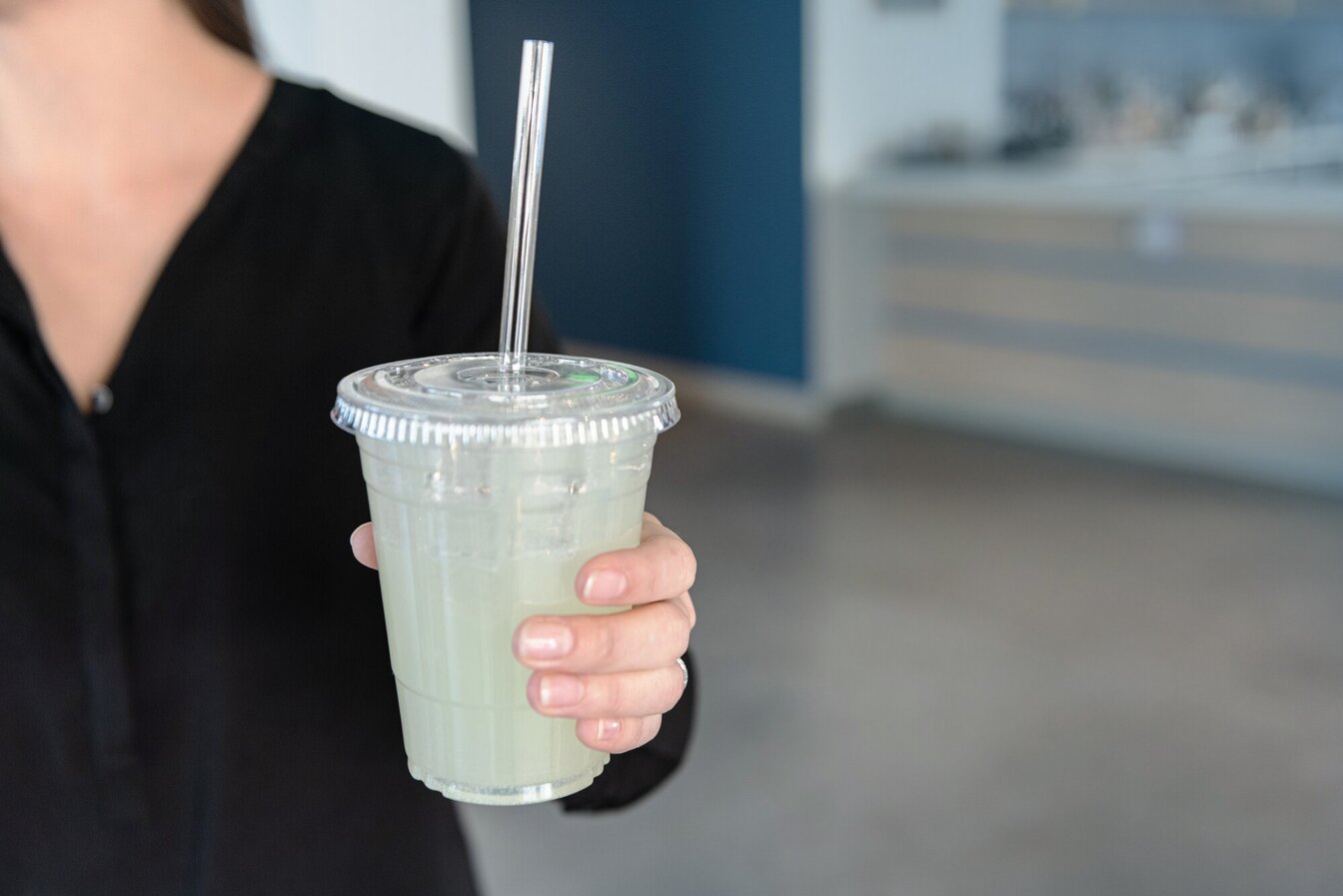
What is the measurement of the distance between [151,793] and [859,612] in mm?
2909

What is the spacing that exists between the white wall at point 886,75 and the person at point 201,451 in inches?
179

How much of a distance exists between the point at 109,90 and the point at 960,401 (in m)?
4.84

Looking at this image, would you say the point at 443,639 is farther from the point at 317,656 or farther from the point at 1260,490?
the point at 1260,490

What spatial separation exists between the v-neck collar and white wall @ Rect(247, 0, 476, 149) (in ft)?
4.16

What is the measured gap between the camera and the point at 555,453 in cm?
61

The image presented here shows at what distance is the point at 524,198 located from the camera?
63 centimetres

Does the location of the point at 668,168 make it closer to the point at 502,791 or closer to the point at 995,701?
the point at 995,701

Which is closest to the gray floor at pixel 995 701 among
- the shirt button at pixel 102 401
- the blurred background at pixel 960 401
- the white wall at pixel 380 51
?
the blurred background at pixel 960 401

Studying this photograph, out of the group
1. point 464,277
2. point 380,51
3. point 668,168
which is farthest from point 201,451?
point 668,168

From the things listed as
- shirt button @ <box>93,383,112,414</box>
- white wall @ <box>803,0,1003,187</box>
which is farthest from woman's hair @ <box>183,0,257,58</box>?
white wall @ <box>803,0,1003,187</box>

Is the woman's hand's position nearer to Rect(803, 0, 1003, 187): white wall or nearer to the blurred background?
the blurred background

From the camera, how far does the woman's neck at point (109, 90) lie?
960mm

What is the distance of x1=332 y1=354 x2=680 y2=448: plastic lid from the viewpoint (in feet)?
1.94

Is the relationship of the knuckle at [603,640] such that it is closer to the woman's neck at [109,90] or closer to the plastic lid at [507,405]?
the plastic lid at [507,405]
